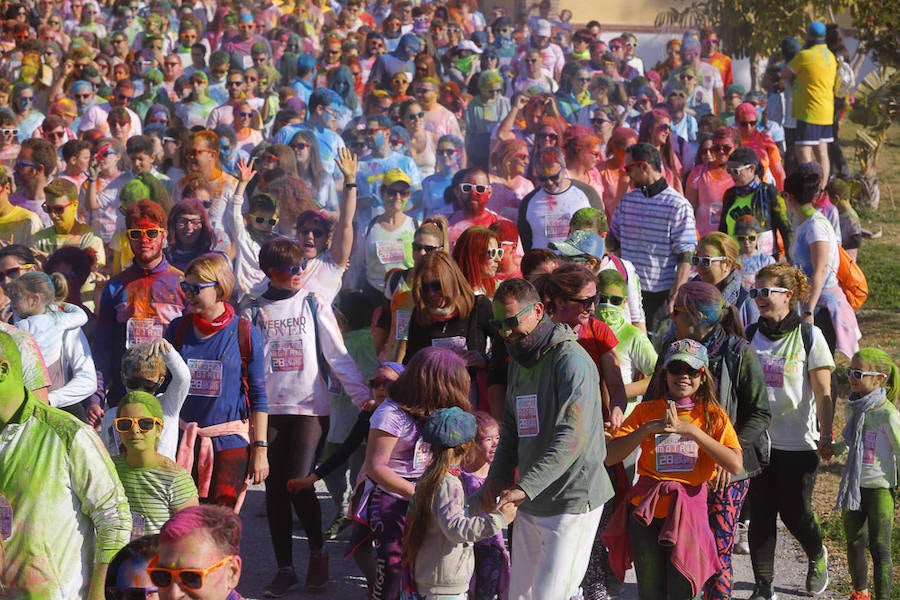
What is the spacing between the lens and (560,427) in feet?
18.5

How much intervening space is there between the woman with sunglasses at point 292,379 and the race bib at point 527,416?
67.2 inches

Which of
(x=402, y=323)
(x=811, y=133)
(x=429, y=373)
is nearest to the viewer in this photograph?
(x=429, y=373)

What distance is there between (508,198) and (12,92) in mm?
6338

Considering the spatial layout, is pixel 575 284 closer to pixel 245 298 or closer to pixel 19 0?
pixel 245 298

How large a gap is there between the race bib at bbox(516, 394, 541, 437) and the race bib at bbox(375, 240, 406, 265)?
387 cm

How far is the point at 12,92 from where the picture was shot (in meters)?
15.2

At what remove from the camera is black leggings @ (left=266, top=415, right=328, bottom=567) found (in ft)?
24.6

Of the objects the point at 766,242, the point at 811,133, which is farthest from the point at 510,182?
the point at 811,133

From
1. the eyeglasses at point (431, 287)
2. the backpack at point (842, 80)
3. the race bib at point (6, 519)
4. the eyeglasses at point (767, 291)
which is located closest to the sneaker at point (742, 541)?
the eyeglasses at point (767, 291)

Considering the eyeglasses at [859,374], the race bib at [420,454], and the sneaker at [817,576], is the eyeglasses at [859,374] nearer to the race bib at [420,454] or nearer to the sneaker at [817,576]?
the sneaker at [817,576]

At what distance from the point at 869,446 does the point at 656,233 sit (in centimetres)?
281

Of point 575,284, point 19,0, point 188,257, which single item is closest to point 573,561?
point 575,284

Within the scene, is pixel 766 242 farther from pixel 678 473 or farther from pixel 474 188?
pixel 678 473

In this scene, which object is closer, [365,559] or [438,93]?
[365,559]
